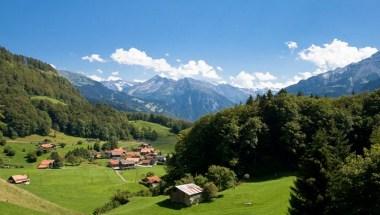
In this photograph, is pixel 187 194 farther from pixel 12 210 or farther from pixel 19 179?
pixel 19 179

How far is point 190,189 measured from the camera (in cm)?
7412

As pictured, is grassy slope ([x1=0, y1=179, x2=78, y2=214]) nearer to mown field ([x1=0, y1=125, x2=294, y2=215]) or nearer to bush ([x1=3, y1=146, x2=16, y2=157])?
mown field ([x1=0, y1=125, x2=294, y2=215])

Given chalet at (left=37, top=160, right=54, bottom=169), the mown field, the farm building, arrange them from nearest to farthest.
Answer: the mown field < the farm building < chalet at (left=37, top=160, right=54, bottom=169)

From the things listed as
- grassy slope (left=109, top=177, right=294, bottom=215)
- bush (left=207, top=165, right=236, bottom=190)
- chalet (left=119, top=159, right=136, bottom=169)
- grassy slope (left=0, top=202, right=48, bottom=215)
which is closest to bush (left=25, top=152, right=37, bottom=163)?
chalet (left=119, top=159, right=136, bottom=169)

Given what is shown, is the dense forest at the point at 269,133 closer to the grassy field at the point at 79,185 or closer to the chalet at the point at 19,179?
the grassy field at the point at 79,185

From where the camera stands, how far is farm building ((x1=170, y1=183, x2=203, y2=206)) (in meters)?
72.5

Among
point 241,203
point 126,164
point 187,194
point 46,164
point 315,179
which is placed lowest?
point 241,203

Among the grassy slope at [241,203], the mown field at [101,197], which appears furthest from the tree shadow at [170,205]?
the mown field at [101,197]

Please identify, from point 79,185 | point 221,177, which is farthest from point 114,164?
point 221,177

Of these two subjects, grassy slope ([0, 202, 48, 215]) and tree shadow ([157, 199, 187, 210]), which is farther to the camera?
tree shadow ([157, 199, 187, 210])

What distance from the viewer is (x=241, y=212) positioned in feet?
201

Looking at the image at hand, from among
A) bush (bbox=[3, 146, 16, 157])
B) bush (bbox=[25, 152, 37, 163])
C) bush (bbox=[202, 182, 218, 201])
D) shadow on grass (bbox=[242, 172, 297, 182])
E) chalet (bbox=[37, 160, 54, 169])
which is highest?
bush (bbox=[3, 146, 16, 157])

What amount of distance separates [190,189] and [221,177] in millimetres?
9002

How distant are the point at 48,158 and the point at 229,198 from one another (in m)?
135
